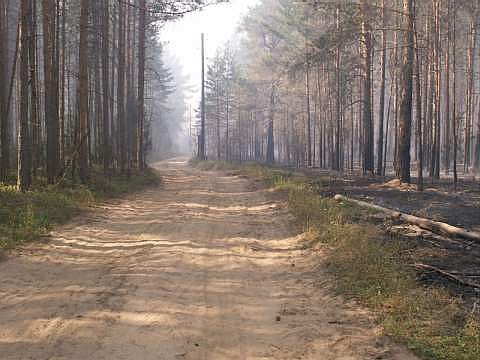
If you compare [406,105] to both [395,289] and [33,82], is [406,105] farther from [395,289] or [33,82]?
[395,289]

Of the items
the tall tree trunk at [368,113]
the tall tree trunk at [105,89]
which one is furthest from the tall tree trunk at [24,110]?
the tall tree trunk at [368,113]

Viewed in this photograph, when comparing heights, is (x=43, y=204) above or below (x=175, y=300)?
above

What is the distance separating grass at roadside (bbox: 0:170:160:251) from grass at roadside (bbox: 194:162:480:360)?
549 centimetres

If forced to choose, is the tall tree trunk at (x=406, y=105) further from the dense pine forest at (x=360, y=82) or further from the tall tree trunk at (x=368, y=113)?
the tall tree trunk at (x=368, y=113)

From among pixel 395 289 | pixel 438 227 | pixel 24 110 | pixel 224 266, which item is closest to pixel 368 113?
pixel 438 227

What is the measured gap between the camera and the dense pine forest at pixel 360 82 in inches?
772

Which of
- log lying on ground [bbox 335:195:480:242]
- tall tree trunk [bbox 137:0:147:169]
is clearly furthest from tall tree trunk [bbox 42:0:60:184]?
log lying on ground [bbox 335:195:480:242]

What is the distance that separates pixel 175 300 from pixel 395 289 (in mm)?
2721

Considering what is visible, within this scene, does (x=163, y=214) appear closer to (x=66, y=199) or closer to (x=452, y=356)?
(x=66, y=199)

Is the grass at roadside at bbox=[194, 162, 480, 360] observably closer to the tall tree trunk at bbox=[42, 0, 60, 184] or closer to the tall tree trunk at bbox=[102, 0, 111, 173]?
the tall tree trunk at bbox=[42, 0, 60, 184]

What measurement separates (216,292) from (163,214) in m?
6.53

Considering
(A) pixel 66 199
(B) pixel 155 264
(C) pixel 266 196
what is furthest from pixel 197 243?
(C) pixel 266 196

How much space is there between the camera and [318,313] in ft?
18.8

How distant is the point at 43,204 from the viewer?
1169 cm
